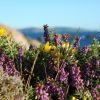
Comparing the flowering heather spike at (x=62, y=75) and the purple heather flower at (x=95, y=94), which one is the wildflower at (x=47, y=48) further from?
the purple heather flower at (x=95, y=94)

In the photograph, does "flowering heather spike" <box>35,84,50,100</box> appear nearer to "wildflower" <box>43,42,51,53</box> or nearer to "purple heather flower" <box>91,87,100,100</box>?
"purple heather flower" <box>91,87,100,100</box>

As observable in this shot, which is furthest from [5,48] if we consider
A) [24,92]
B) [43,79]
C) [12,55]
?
[24,92]

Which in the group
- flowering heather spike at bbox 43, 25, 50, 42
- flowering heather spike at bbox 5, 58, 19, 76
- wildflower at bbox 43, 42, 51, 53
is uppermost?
flowering heather spike at bbox 43, 25, 50, 42

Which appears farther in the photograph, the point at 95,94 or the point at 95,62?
the point at 95,62

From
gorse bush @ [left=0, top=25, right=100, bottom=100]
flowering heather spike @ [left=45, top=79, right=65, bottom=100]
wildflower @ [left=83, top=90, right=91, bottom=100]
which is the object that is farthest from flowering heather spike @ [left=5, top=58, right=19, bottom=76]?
wildflower @ [left=83, top=90, right=91, bottom=100]

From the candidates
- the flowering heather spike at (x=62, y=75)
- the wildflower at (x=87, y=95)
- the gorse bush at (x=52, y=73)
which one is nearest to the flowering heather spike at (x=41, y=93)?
the gorse bush at (x=52, y=73)

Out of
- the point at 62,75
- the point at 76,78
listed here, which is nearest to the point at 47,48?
the point at 62,75

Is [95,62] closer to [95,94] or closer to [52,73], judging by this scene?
[95,94]

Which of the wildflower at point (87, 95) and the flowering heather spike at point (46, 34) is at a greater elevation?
the flowering heather spike at point (46, 34)

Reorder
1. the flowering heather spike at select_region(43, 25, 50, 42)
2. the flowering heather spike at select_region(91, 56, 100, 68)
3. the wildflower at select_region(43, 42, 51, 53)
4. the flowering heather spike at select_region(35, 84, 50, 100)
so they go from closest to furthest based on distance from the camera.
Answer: the flowering heather spike at select_region(35, 84, 50, 100)
the flowering heather spike at select_region(91, 56, 100, 68)
the wildflower at select_region(43, 42, 51, 53)
the flowering heather spike at select_region(43, 25, 50, 42)
